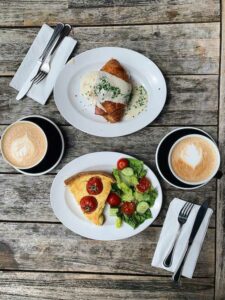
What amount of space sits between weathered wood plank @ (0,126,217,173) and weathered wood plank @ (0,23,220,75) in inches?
9.0

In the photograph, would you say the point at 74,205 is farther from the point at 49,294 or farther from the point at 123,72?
the point at 123,72

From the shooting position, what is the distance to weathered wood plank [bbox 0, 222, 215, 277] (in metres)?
1.58

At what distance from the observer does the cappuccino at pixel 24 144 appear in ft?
4.86

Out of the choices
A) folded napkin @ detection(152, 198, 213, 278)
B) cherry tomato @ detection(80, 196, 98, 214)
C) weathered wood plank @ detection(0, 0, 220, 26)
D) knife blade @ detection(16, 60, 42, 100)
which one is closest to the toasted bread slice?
cherry tomato @ detection(80, 196, 98, 214)

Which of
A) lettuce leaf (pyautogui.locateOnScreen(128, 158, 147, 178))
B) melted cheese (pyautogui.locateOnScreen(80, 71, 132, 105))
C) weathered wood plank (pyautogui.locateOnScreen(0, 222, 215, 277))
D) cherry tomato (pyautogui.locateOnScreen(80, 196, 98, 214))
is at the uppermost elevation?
melted cheese (pyautogui.locateOnScreen(80, 71, 132, 105))

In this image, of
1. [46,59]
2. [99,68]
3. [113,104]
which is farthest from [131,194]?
[46,59]

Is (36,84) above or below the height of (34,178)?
above

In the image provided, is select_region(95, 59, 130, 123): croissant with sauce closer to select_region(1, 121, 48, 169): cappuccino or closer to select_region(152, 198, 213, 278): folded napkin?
select_region(1, 121, 48, 169): cappuccino

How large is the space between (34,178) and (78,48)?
0.49m

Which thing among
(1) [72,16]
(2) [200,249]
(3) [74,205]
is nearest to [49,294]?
(3) [74,205]

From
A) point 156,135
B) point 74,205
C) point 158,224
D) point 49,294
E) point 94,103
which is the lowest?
point 49,294

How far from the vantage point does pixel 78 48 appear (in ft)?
5.20

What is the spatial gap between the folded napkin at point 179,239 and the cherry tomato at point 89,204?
252 mm

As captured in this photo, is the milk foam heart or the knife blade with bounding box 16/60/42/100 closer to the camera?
the milk foam heart
